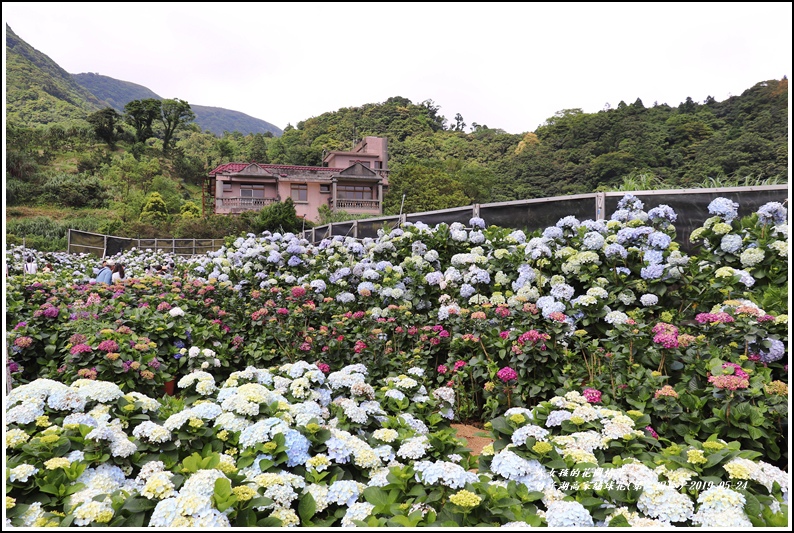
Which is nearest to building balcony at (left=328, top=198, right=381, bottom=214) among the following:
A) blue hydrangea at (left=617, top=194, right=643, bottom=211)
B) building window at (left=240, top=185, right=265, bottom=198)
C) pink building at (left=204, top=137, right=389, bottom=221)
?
pink building at (left=204, top=137, right=389, bottom=221)

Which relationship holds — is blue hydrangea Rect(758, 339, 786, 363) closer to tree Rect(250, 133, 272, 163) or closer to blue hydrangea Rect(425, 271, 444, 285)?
blue hydrangea Rect(425, 271, 444, 285)

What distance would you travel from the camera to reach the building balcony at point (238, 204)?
22219 millimetres

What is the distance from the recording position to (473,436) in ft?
8.21

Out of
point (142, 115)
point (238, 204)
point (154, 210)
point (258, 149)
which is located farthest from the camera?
point (258, 149)

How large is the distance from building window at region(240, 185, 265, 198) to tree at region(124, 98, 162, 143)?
27.9 ft

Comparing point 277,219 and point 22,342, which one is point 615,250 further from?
point 277,219

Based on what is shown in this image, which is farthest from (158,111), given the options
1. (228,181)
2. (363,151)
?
(363,151)

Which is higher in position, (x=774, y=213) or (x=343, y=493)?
(x=774, y=213)

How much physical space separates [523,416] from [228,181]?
23.3 meters

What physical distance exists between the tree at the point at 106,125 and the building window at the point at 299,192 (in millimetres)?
10582

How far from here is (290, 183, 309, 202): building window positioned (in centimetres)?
2380

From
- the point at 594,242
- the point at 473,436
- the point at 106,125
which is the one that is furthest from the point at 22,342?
the point at 106,125

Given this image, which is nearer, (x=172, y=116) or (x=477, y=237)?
(x=477, y=237)

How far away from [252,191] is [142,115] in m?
9.85
